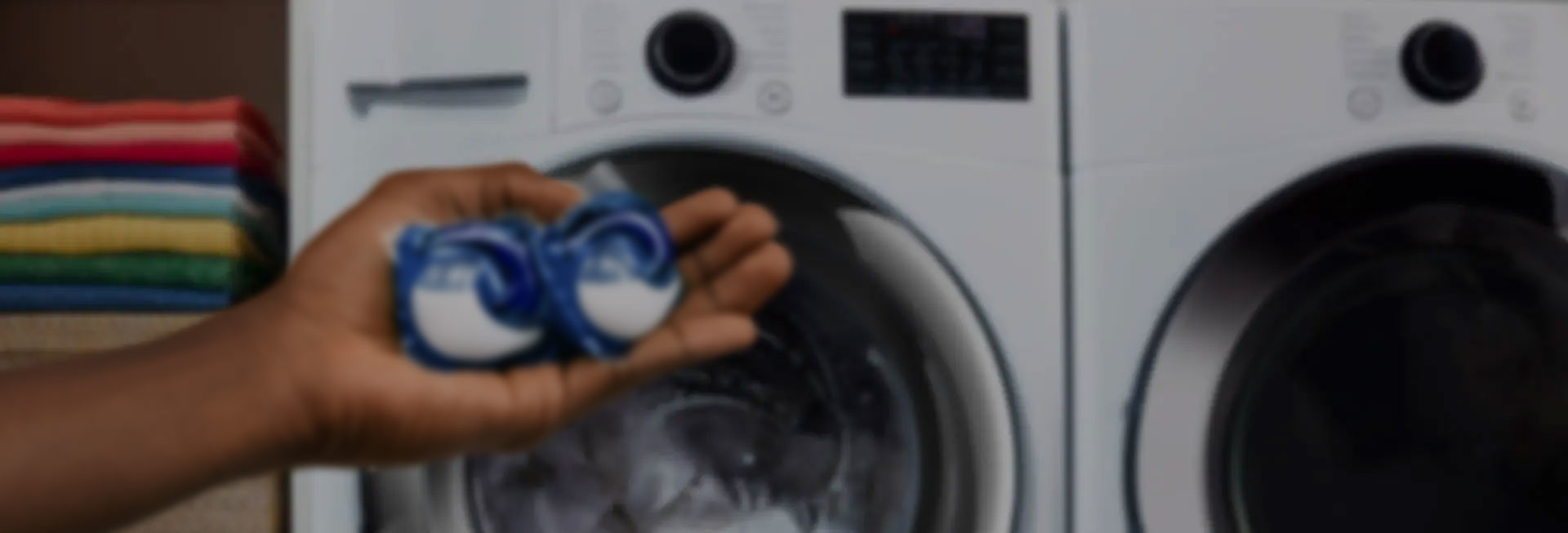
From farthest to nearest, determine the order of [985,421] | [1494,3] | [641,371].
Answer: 1. [1494,3]
2. [985,421]
3. [641,371]

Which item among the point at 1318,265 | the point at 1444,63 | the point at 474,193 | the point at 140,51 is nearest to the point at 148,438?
the point at 474,193

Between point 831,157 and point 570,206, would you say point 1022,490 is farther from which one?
point 570,206

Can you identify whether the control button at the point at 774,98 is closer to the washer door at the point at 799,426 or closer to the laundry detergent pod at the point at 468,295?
the washer door at the point at 799,426

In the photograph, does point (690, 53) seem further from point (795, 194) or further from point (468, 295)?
point (468, 295)

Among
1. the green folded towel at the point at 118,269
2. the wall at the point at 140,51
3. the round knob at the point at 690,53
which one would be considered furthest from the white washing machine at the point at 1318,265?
the wall at the point at 140,51

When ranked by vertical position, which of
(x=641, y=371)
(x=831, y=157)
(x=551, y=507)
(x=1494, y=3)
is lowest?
(x=551, y=507)

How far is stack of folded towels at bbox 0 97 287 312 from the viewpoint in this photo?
1169mm

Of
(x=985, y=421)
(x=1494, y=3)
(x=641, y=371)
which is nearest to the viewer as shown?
(x=641, y=371)

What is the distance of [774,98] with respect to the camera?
0.99m

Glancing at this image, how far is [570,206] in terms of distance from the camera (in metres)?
0.69

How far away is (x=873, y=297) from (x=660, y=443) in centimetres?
19

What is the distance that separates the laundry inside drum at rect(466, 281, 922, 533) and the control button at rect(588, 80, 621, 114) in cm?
17

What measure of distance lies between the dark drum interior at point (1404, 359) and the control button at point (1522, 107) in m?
0.05

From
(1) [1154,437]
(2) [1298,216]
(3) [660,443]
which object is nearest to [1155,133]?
(2) [1298,216]
